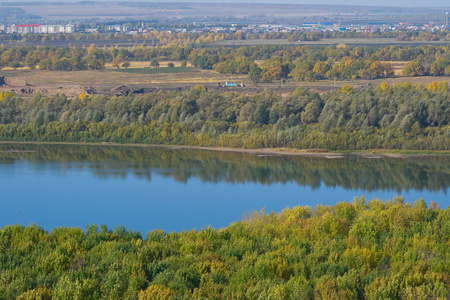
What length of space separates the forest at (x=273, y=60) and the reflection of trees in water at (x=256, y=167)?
42.9 feet

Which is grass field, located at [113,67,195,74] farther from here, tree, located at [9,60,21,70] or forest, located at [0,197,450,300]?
forest, located at [0,197,450,300]

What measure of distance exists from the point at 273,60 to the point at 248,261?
28.1 meters

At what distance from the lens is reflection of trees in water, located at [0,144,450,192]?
18969 millimetres

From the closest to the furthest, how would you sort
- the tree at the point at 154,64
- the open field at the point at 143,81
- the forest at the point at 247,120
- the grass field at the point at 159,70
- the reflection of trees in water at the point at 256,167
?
the reflection of trees in water at the point at 256,167
the forest at the point at 247,120
the open field at the point at 143,81
the grass field at the point at 159,70
the tree at the point at 154,64

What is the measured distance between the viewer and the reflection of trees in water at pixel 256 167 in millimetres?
18969

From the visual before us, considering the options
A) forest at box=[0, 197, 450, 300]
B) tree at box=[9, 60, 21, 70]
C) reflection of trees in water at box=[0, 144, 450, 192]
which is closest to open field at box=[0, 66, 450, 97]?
tree at box=[9, 60, 21, 70]

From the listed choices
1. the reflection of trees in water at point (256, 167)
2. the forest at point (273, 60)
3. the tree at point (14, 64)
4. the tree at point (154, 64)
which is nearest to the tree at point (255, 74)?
the forest at point (273, 60)

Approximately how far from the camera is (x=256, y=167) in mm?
20531

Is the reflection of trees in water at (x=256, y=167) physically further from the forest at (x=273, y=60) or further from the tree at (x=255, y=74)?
the forest at (x=273, y=60)

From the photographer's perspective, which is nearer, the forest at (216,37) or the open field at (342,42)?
the open field at (342,42)

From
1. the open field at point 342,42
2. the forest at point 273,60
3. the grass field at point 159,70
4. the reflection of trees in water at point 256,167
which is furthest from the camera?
the open field at point 342,42

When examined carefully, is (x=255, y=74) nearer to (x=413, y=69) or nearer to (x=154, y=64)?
(x=413, y=69)

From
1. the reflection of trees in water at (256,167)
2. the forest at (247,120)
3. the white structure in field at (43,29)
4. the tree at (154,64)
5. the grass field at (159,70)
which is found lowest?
the reflection of trees in water at (256,167)

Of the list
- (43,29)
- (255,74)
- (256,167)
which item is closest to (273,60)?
(255,74)
